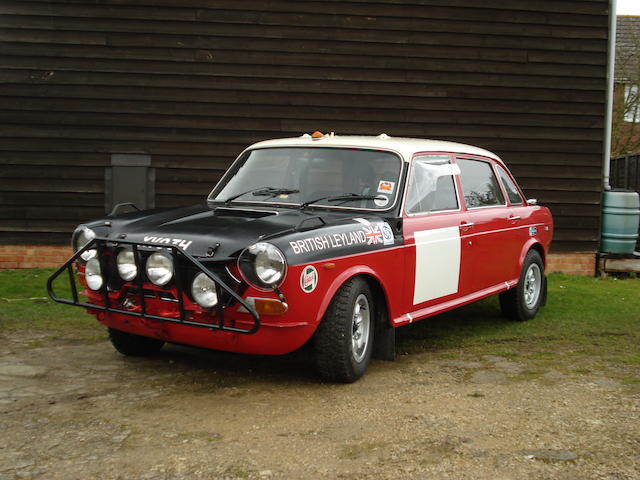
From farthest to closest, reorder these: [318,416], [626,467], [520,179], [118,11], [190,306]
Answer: [520,179], [118,11], [190,306], [318,416], [626,467]

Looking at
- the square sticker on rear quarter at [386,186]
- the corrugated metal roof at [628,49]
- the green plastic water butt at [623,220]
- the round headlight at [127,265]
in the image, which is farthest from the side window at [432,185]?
the corrugated metal roof at [628,49]

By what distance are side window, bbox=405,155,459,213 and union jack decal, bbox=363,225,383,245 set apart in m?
0.42

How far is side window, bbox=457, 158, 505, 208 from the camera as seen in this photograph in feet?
20.7

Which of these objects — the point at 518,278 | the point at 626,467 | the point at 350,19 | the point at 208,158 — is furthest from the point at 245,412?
the point at 350,19

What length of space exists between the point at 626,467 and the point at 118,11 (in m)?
8.42

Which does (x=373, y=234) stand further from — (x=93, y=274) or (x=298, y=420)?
(x=93, y=274)

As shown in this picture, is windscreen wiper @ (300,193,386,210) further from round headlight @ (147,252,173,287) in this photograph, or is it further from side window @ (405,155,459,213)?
round headlight @ (147,252,173,287)

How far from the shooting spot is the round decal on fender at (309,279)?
4379mm

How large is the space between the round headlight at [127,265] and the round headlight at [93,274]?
18cm

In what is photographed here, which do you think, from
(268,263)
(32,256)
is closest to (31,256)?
(32,256)

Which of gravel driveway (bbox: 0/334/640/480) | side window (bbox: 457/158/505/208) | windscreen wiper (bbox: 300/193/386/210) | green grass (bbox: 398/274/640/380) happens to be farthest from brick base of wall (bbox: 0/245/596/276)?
side window (bbox: 457/158/505/208)

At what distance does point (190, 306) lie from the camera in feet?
14.8

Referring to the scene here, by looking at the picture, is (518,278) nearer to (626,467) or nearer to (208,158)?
(626,467)

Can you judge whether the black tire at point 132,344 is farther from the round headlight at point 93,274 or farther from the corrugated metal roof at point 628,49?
the corrugated metal roof at point 628,49
